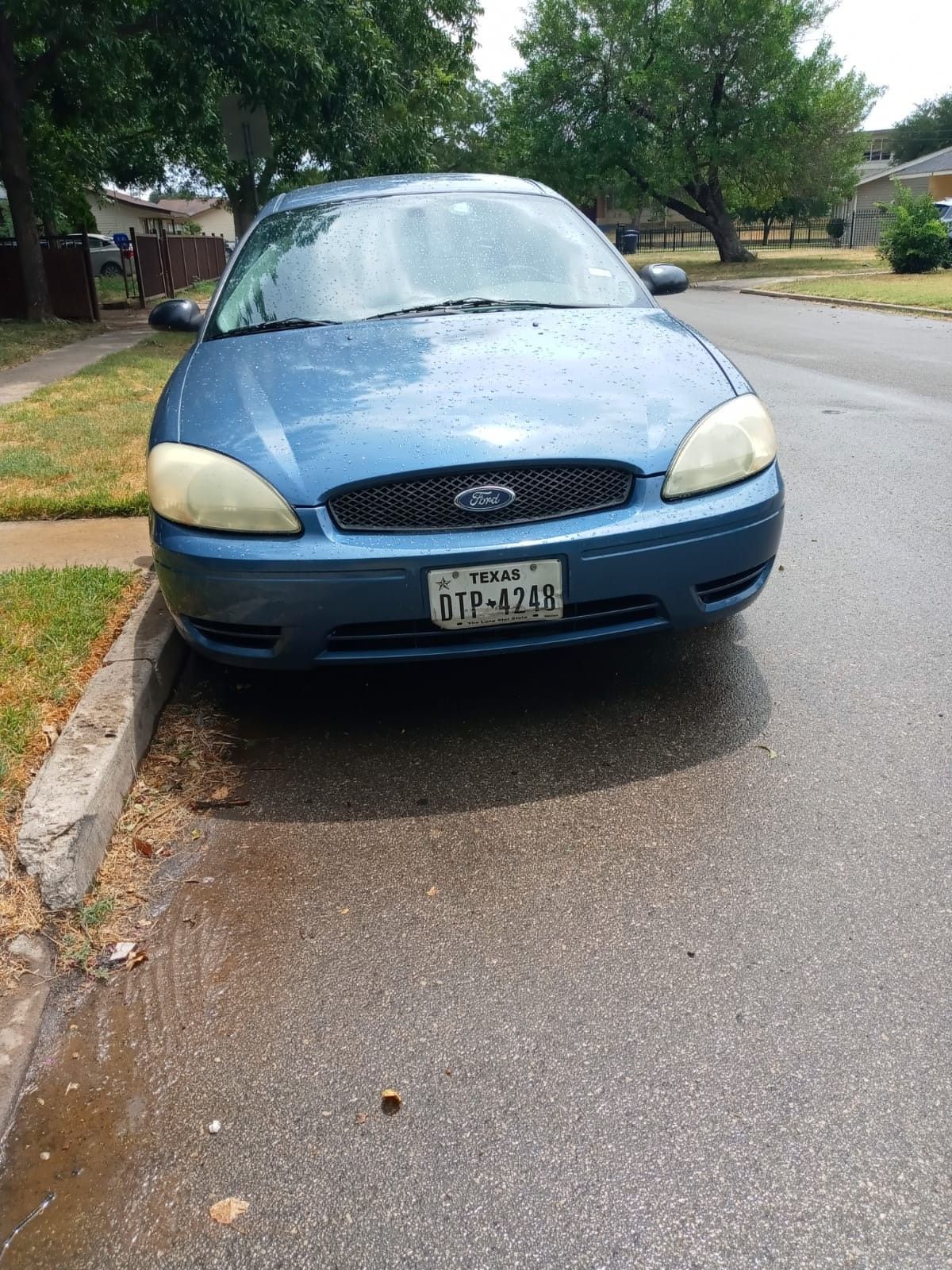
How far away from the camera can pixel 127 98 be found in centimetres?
1880

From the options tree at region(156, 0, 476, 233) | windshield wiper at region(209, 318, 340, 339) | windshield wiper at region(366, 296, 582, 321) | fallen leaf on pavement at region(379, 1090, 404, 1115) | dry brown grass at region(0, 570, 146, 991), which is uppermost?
tree at region(156, 0, 476, 233)

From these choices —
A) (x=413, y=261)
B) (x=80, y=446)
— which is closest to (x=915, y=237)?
(x=80, y=446)

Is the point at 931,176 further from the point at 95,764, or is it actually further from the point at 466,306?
the point at 95,764

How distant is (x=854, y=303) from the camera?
18.1 metres

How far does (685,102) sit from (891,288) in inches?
633

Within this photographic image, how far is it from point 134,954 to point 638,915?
1138 mm

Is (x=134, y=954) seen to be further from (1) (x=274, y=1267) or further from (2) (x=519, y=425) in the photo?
(2) (x=519, y=425)

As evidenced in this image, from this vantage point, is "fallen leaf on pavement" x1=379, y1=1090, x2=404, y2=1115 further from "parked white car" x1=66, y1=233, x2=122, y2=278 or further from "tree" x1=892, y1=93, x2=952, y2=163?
"tree" x1=892, y1=93, x2=952, y2=163

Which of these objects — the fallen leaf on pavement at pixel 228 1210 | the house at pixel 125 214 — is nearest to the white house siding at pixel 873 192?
the house at pixel 125 214

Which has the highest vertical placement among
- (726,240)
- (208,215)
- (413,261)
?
(208,215)

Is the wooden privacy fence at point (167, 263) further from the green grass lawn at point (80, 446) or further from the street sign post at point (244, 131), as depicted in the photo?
the green grass lawn at point (80, 446)

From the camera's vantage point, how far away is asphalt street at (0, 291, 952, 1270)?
1.66 meters

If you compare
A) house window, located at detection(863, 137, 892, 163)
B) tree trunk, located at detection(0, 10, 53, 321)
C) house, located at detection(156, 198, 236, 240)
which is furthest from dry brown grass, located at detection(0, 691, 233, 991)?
house window, located at detection(863, 137, 892, 163)

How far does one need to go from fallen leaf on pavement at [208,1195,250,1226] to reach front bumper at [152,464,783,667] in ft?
4.73
